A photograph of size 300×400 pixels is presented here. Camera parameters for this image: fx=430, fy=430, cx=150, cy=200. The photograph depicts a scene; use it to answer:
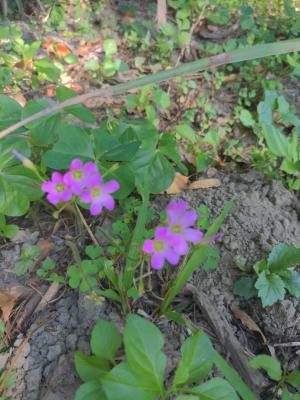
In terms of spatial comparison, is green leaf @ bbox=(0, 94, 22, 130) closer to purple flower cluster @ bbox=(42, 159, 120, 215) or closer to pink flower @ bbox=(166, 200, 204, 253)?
purple flower cluster @ bbox=(42, 159, 120, 215)

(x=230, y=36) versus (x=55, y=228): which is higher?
(x=230, y=36)

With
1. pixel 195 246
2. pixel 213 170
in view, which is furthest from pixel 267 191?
pixel 195 246

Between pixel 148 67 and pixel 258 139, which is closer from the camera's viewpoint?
pixel 258 139

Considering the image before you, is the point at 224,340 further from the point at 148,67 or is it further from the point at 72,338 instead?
the point at 148,67

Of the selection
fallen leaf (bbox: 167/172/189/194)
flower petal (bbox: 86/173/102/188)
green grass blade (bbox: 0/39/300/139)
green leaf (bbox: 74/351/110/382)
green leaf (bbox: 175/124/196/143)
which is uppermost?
green grass blade (bbox: 0/39/300/139)

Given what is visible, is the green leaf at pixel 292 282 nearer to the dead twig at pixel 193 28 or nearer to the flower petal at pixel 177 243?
the flower petal at pixel 177 243

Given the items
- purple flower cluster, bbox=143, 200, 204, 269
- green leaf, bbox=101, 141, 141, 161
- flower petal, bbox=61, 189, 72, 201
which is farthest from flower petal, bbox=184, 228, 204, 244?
green leaf, bbox=101, 141, 141, 161

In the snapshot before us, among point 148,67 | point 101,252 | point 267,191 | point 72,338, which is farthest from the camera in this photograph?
point 148,67

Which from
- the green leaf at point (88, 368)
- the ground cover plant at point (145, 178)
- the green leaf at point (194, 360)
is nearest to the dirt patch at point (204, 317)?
the ground cover plant at point (145, 178)
